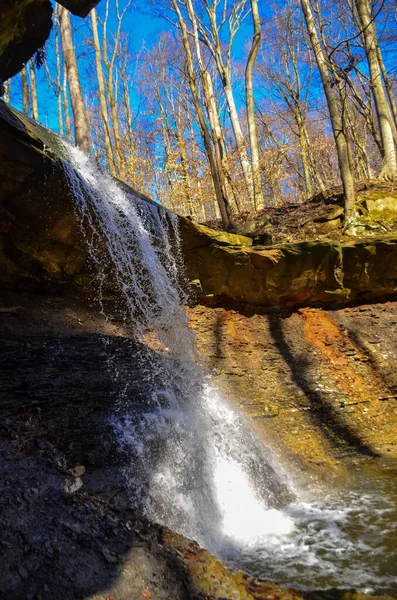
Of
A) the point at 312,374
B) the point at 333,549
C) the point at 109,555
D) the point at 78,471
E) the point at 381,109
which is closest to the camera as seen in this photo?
the point at 109,555

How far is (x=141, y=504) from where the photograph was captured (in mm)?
3318

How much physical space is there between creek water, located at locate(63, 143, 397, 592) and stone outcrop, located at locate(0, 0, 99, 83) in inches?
62.0

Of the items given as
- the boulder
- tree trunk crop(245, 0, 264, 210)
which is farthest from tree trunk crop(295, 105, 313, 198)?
the boulder

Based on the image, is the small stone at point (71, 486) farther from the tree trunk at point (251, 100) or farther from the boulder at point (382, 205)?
the tree trunk at point (251, 100)

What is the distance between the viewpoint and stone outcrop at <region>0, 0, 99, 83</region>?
4.96m

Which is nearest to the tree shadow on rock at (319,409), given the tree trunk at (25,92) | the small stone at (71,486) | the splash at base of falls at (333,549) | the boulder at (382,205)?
the splash at base of falls at (333,549)

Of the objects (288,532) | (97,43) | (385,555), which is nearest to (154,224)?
(288,532)

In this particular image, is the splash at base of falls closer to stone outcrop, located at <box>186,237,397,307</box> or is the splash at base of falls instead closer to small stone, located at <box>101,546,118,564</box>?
small stone, located at <box>101,546,118,564</box>

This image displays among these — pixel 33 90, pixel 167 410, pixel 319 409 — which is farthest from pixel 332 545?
pixel 33 90

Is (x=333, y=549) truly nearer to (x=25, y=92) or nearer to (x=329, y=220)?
(x=329, y=220)

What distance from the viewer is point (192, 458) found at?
14.1 ft

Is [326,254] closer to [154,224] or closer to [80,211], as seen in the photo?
[154,224]

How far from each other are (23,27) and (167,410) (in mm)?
5976

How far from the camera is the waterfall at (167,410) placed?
3.65 m
